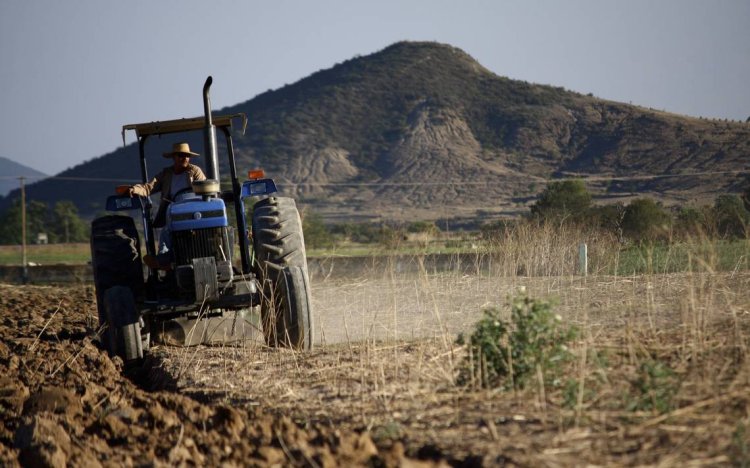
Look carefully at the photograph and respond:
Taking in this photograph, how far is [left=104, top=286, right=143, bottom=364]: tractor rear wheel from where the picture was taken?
29.3ft

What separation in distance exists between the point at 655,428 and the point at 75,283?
21039 millimetres

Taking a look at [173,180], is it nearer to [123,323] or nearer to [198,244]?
[198,244]

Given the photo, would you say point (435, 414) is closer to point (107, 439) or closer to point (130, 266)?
point (107, 439)

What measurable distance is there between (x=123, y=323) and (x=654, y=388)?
16.9ft

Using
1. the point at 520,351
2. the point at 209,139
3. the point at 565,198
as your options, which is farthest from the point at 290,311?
the point at 565,198

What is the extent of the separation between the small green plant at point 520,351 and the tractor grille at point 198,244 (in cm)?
345

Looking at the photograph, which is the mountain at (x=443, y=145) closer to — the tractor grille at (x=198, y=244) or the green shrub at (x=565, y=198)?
the green shrub at (x=565, y=198)

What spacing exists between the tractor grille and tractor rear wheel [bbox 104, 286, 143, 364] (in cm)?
58

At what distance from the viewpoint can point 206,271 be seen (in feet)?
28.9

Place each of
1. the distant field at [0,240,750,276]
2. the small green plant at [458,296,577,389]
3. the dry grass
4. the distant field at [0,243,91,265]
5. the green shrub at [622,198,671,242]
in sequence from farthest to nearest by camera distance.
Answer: the distant field at [0,243,91,265], the green shrub at [622,198,671,242], the distant field at [0,240,750,276], the small green plant at [458,296,577,389], the dry grass

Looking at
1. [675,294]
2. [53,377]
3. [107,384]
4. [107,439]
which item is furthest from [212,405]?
[675,294]

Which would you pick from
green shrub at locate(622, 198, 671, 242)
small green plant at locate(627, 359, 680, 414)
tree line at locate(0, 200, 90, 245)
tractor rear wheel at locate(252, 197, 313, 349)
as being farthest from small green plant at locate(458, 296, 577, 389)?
tree line at locate(0, 200, 90, 245)

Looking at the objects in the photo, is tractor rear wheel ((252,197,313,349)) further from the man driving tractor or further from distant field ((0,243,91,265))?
distant field ((0,243,91,265))

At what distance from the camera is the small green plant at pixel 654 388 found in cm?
528
